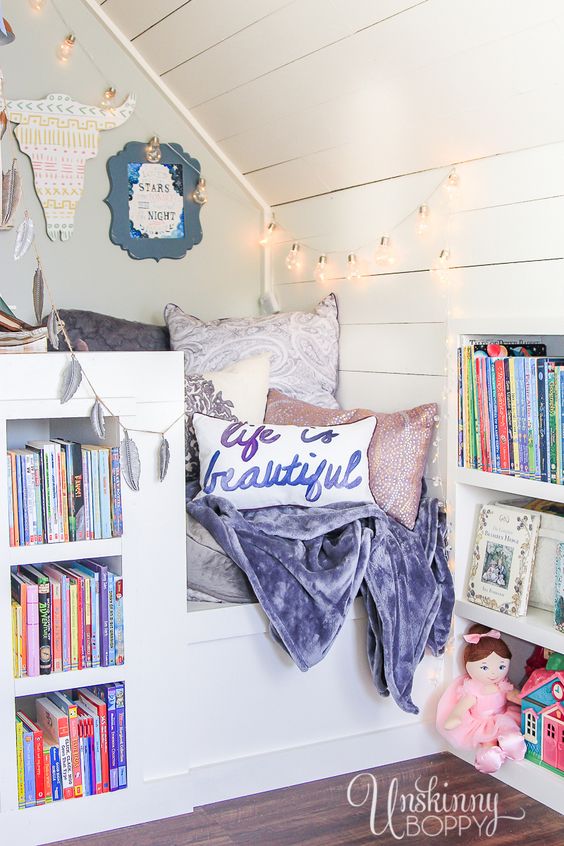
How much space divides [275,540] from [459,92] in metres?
1.05

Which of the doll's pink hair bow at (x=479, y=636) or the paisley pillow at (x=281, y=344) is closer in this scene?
the doll's pink hair bow at (x=479, y=636)

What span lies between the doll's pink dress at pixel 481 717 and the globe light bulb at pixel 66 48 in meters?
2.05

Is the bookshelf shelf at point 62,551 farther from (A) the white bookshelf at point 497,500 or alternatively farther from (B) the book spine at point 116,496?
(A) the white bookshelf at point 497,500

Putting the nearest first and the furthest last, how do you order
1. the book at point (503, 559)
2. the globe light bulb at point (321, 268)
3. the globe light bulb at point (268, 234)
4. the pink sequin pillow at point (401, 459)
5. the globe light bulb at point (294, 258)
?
1. the book at point (503, 559)
2. the pink sequin pillow at point (401, 459)
3. the globe light bulb at point (321, 268)
4. the globe light bulb at point (294, 258)
5. the globe light bulb at point (268, 234)

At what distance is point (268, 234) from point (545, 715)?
174cm

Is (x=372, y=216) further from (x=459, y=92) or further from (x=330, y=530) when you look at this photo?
(x=330, y=530)

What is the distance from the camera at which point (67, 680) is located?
1.86 meters

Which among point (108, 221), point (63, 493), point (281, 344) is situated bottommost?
point (63, 493)

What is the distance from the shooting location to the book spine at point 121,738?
1916 mm

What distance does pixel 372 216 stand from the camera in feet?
8.63

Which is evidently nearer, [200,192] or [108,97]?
[108,97]

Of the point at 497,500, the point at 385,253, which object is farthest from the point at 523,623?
the point at 385,253

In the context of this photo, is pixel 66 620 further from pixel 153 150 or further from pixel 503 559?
pixel 153 150

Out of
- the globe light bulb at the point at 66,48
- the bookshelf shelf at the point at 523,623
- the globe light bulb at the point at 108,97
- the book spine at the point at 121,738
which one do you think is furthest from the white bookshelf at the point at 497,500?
the globe light bulb at the point at 66,48
